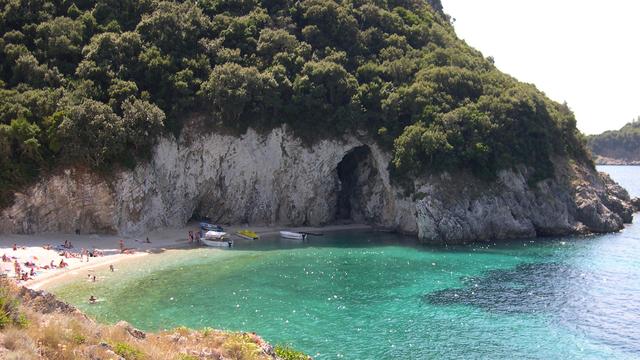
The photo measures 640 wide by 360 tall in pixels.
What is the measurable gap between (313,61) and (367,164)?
1455 cm

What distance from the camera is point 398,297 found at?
116 feet

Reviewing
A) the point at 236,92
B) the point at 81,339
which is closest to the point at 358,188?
the point at 236,92

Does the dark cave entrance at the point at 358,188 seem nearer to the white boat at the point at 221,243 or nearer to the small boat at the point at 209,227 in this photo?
the small boat at the point at 209,227

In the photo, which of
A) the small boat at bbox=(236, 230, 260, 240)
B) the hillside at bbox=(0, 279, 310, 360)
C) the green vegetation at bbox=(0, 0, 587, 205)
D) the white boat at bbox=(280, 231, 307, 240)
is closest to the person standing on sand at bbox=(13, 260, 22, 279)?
the green vegetation at bbox=(0, 0, 587, 205)

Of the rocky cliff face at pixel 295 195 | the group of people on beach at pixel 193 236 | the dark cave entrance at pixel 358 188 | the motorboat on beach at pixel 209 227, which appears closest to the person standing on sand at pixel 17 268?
the rocky cliff face at pixel 295 195

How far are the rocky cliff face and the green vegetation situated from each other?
1.95 meters

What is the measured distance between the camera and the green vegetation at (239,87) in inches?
1954

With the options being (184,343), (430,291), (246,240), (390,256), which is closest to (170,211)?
(246,240)

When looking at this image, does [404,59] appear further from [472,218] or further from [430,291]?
[430,291]

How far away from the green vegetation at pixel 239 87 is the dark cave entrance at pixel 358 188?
19.5 feet

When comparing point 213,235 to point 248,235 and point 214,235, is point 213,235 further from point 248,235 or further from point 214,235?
point 248,235

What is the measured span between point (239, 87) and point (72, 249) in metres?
23.5

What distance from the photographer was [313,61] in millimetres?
62688

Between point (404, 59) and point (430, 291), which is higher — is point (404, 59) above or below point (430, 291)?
above
